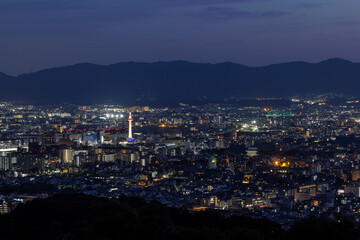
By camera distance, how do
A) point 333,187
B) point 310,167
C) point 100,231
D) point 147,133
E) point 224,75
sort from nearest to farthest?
point 100,231 → point 333,187 → point 310,167 → point 147,133 → point 224,75

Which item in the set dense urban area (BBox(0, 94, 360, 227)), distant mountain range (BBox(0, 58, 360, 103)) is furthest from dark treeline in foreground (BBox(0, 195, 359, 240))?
distant mountain range (BBox(0, 58, 360, 103))

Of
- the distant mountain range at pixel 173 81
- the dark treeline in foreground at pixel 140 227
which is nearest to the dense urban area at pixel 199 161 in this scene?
the dark treeline in foreground at pixel 140 227

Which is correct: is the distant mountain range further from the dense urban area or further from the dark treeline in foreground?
the dark treeline in foreground

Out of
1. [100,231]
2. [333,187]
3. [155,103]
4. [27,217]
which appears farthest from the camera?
[155,103]

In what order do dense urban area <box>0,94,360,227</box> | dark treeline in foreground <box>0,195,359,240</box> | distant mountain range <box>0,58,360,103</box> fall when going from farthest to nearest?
distant mountain range <box>0,58,360,103</box>, dense urban area <box>0,94,360,227</box>, dark treeline in foreground <box>0,195,359,240</box>

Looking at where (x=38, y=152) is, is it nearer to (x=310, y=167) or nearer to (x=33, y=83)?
(x=310, y=167)

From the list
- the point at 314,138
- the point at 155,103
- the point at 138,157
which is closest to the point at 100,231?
the point at 138,157

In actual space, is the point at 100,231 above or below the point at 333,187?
above
